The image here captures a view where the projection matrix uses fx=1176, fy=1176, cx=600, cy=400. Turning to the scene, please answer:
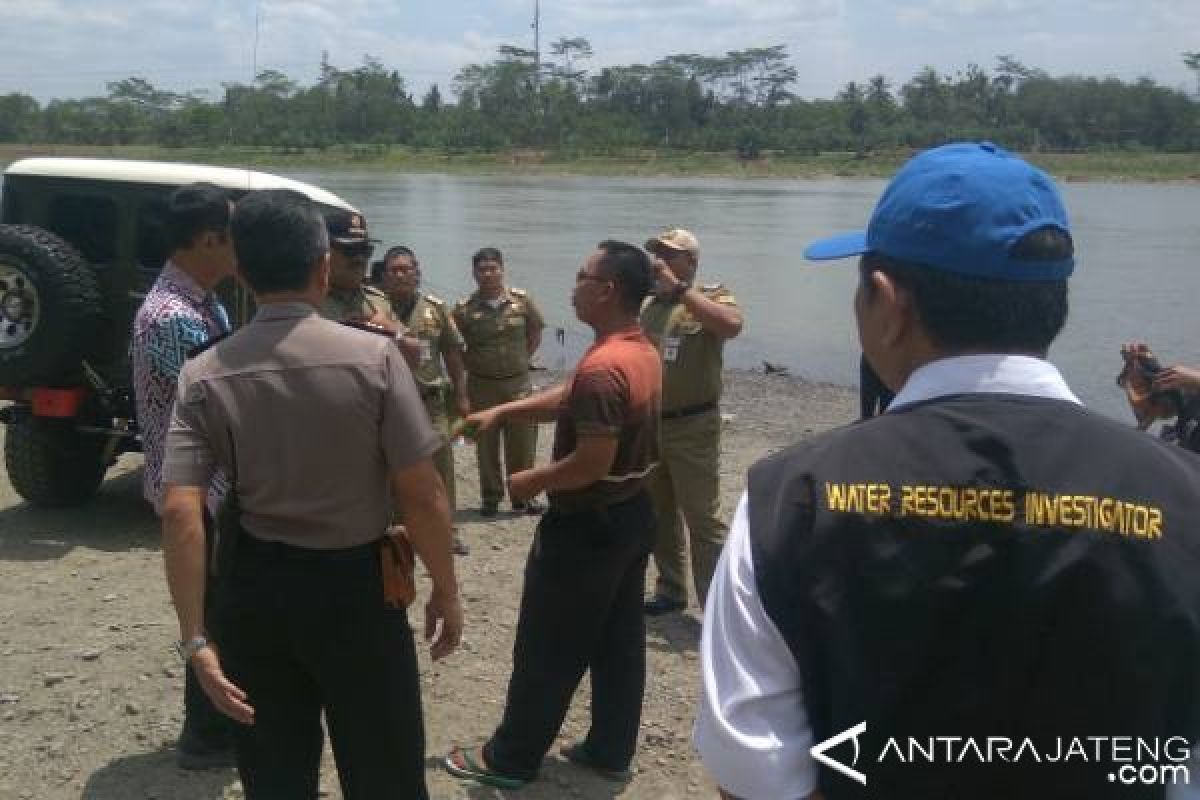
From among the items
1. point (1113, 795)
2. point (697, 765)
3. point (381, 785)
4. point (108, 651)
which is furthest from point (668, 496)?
point (1113, 795)

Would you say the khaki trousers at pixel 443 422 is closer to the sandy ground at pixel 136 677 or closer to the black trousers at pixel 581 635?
the sandy ground at pixel 136 677

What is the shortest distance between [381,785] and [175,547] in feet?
2.26

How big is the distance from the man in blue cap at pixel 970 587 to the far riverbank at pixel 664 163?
54.3 meters

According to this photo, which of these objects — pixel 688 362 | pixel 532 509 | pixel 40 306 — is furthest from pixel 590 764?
pixel 40 306

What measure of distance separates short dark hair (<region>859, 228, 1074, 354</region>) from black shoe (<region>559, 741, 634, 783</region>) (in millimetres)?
2794

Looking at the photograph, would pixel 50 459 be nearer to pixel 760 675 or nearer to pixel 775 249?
pixel 760 675

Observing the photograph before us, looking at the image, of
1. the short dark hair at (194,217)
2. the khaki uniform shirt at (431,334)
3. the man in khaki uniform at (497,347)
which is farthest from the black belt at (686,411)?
the short dark hair at (194,217)

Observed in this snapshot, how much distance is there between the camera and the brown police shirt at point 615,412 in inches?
130

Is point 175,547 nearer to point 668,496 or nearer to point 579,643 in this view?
point 579,643

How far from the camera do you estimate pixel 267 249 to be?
2469 mm

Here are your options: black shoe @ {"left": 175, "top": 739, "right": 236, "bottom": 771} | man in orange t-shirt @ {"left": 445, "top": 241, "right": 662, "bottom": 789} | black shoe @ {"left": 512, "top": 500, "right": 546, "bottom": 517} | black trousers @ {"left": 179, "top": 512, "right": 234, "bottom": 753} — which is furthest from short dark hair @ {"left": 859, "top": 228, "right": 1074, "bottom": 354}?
black shoe @ {"left": 512, "top": 500, "right": 546, "bottom": 517}

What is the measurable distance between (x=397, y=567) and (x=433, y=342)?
4.19m

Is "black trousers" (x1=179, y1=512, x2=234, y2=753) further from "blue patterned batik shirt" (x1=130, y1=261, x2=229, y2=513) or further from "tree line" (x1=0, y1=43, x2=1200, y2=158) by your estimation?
"tree line" (x1=0, y1=43, x2=1200, y2=158)

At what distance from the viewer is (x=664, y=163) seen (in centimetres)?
7162
